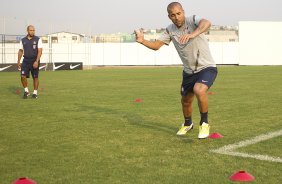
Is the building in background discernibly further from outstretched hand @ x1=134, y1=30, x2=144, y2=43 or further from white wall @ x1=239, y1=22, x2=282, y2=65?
outstretched hand @ x1=134, y1=30, x2=144, y2=43

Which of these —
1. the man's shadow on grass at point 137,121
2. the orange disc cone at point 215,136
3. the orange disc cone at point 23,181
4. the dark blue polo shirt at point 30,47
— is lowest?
the man's shadow on grass at point 137,121

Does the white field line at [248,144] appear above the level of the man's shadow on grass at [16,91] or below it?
above

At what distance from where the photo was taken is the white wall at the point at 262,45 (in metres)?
47.7

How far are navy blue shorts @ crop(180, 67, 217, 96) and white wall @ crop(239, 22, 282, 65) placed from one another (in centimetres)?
4200

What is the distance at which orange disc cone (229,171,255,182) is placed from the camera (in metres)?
4.25

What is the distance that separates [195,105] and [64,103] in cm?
351

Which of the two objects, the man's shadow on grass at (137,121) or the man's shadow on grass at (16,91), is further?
the man's shadow on grass at (16,91)

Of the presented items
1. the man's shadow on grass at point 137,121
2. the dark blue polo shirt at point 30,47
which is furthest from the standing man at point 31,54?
the man's shadow on grass at point 137,121

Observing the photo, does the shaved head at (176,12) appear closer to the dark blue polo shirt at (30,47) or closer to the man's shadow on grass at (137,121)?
the man's shadow on grass at (137,121)

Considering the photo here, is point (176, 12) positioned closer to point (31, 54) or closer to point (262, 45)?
point (31, 54)

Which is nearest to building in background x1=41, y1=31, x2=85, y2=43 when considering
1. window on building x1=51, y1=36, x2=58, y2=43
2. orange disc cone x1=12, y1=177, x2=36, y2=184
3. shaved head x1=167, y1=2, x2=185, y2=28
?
window on building x1=51, y1=36, x2=58, y2=43

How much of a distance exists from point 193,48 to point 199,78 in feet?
1.52

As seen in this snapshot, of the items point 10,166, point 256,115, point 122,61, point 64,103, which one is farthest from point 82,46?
point 10,166

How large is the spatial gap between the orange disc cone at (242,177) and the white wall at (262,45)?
4461 centimetres
